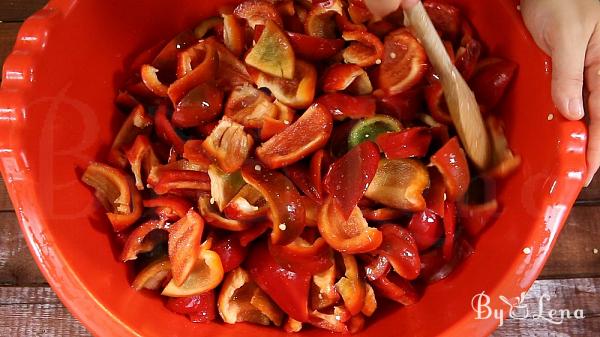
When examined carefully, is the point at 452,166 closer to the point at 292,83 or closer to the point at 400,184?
the point at 400,184

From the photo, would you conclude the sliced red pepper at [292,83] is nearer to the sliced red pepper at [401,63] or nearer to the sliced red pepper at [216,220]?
the sliced red pepper at [401,63]

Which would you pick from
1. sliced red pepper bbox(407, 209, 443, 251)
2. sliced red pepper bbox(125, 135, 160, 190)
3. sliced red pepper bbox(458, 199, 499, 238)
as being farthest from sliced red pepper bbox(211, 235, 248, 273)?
sliced red pepper bbox(458, 199, 499, 238)

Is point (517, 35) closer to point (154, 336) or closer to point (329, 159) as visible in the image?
point (329, 159)

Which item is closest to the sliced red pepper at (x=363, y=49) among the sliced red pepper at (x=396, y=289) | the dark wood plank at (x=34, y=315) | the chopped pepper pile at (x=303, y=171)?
the chopped pepper pile at (x=303, y=171)

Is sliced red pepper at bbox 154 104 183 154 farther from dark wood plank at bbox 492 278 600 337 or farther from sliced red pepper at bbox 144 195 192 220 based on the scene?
dark wood plank at bbox 492 278 600 337

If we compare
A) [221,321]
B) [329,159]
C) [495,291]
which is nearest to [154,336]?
[221,321]
